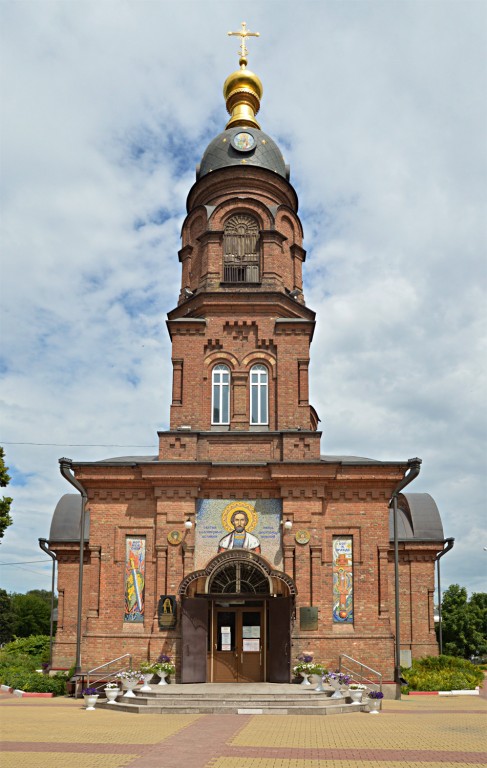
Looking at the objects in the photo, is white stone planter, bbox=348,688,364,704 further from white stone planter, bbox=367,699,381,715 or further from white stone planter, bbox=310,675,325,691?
white stone planter, bbox=310,675,325,691

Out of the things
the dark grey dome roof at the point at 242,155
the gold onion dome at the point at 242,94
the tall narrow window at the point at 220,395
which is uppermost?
the gold onion dome at the point at 242,94

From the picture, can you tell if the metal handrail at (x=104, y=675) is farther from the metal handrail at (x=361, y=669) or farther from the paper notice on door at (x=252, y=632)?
the metal handrail at (x=361, y=669)

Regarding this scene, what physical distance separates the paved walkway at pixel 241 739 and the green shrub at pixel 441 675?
594 centimetres

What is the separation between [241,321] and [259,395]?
8.65ft

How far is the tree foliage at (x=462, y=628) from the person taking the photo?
3949 cm

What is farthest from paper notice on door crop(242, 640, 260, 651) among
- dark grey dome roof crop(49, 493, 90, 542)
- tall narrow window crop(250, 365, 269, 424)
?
dark grey dome roof crop(49, 493, 90, 542)

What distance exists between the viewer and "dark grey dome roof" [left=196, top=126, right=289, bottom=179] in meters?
28.4

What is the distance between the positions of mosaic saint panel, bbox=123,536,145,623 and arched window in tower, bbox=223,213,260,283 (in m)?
9.61

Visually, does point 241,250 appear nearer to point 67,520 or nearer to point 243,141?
point 243,141

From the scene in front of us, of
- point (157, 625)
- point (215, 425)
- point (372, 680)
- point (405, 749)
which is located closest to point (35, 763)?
point (405, 749)

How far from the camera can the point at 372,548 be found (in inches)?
896

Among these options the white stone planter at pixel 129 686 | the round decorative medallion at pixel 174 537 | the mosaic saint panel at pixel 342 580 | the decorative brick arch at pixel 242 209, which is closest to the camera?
the white stone planter at pixel 129 686

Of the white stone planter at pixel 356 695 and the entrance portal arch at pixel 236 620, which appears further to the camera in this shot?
the entrance portal arch at pixel 236 620

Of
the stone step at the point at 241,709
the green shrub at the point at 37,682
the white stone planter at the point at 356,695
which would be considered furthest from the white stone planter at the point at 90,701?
the white stone planter at the point at 356,695
